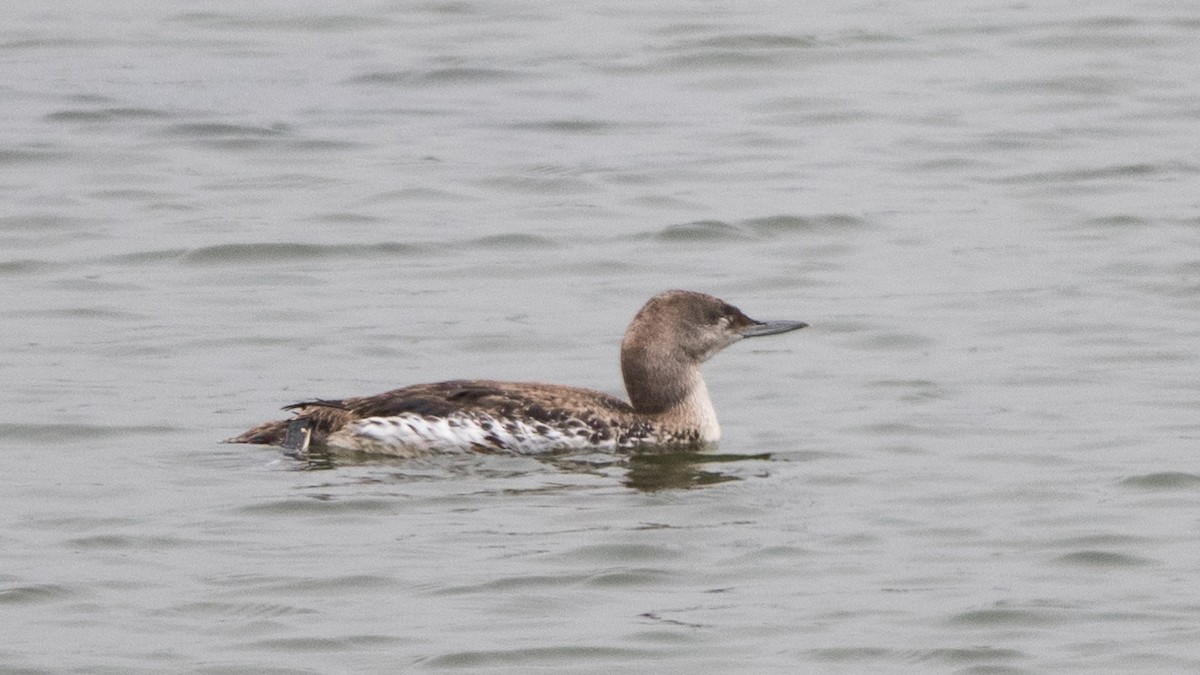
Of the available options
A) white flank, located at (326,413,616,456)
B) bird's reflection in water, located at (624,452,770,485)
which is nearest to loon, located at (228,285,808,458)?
white flank, located at (326,413,616,456)

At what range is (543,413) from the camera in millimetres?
11555

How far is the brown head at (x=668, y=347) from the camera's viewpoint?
12.1 meters

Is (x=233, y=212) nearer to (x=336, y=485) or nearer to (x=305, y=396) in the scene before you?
(x=305, y=396)

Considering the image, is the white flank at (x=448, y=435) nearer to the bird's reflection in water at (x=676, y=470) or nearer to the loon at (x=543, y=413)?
the loon at (x=543, y=413)

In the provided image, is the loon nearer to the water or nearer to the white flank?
the white flank

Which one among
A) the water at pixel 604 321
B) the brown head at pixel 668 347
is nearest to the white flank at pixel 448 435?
the water at pixel 604 321

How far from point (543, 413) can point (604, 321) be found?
265 cm

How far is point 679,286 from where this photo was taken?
1498cm

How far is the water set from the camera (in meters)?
9.19

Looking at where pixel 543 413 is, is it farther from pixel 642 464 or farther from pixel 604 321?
pixel 604 321

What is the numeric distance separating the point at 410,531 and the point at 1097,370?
4.17 metres

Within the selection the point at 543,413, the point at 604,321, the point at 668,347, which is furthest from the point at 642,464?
the point at 604,321

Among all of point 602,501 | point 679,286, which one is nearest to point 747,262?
point 679,286

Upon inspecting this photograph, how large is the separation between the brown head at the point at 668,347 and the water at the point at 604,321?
0.38 metres
